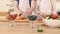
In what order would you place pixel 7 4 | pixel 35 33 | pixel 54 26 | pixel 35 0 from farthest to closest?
pixel 7 4, pixel 35 0, pixel 54 26, pixel 35 33

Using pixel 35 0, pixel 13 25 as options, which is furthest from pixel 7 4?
pixel 13 25

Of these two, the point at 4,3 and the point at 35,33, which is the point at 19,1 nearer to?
the point at 4,3

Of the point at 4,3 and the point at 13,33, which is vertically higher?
the point at 4,3

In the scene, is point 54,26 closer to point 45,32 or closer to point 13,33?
point 45,32

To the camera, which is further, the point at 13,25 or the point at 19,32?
the point at 13,25

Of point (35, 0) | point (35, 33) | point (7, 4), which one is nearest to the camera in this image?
point (35, 33)

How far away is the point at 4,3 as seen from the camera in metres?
3.12

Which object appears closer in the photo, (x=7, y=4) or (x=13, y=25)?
(x=13, y=25)

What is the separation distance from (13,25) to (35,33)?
395 millimetres

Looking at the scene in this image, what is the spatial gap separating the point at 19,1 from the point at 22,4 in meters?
0.07

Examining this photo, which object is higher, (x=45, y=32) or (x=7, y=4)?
(x=7, y=4)

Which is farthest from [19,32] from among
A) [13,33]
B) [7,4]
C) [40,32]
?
[7,4]

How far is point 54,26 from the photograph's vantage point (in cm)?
154

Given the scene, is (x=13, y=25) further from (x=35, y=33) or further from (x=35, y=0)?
(x=35, y=0)
